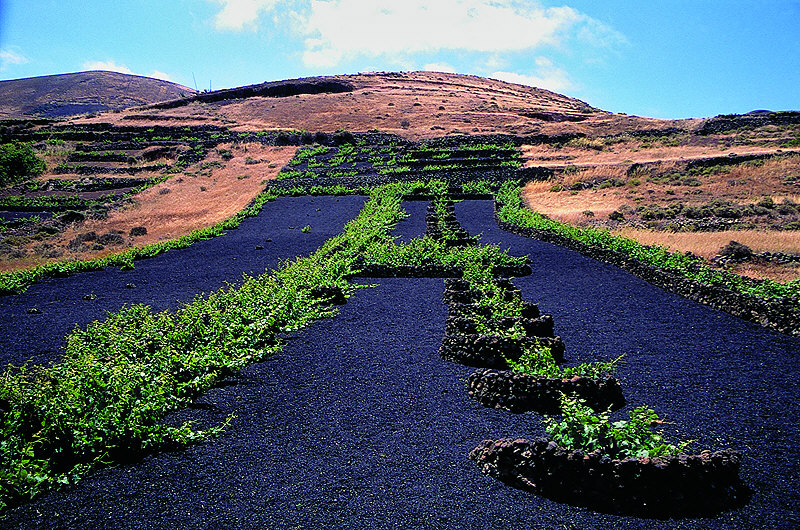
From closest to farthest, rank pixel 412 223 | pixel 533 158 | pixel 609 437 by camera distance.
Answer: pixel 609 437 → pixel 412 223 → pixel 533 158

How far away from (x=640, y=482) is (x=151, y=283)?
46.2ft

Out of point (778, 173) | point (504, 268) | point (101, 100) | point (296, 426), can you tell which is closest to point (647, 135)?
point (778, 173)

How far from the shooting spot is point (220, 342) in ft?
28.2

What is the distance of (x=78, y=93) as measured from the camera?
123625mm

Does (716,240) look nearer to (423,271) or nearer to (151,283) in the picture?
(423,271)

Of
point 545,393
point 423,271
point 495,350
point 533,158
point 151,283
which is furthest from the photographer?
point 533,158

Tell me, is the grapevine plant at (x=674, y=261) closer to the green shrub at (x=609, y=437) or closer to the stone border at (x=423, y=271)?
the stone border at (x=423, y=271)

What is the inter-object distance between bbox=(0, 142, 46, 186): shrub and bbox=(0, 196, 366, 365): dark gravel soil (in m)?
25.4

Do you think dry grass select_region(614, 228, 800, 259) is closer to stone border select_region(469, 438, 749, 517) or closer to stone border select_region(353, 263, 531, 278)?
stone border select_region(353, 263, 531, 278)

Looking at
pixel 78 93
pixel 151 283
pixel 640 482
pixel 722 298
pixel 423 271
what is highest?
pixel 78 93

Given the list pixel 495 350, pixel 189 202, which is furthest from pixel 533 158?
pixel 495 350

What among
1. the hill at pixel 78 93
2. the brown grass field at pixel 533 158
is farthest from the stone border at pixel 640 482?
the hill at pixel 78 93

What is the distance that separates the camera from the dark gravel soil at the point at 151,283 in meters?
10.7

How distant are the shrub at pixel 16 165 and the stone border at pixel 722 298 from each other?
42.6 m
